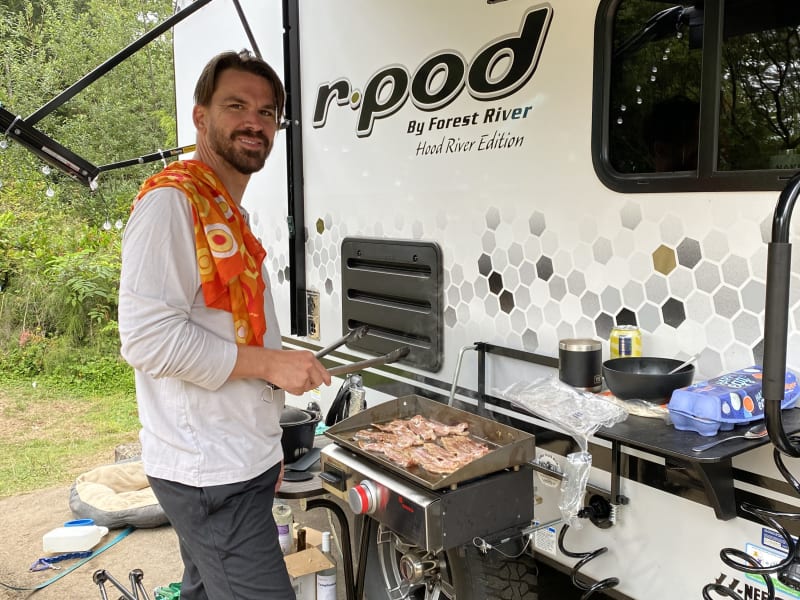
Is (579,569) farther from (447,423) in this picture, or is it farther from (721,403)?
(721,403)

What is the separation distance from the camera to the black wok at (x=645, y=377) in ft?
6.89

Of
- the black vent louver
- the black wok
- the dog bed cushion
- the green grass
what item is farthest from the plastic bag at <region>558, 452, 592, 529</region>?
the green grass

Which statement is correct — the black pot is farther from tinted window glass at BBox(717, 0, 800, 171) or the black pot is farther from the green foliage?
the green foliage

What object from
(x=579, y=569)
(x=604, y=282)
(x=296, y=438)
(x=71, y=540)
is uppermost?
(x=604, y=282)

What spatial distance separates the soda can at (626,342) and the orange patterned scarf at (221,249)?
3.63 ft

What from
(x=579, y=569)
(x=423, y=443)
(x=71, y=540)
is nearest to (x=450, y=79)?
(x=423, y=443)

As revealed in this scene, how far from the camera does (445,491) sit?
7.07 ft

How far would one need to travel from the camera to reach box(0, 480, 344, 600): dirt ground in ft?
12.1

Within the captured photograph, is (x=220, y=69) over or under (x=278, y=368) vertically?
over

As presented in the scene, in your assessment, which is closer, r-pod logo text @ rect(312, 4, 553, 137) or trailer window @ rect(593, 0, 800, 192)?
trailer window @ rect(593, 0, 800, 192)

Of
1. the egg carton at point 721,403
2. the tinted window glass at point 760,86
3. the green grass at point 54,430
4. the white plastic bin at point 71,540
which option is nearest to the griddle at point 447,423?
the egg carton at point 721,403

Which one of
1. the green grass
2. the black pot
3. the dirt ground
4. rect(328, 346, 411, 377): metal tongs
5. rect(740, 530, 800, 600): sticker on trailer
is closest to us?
rect(740, 530, 800, 600): sticker on trailer

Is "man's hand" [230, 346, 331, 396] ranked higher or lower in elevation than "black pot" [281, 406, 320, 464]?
higher

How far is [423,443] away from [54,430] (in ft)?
18.2
